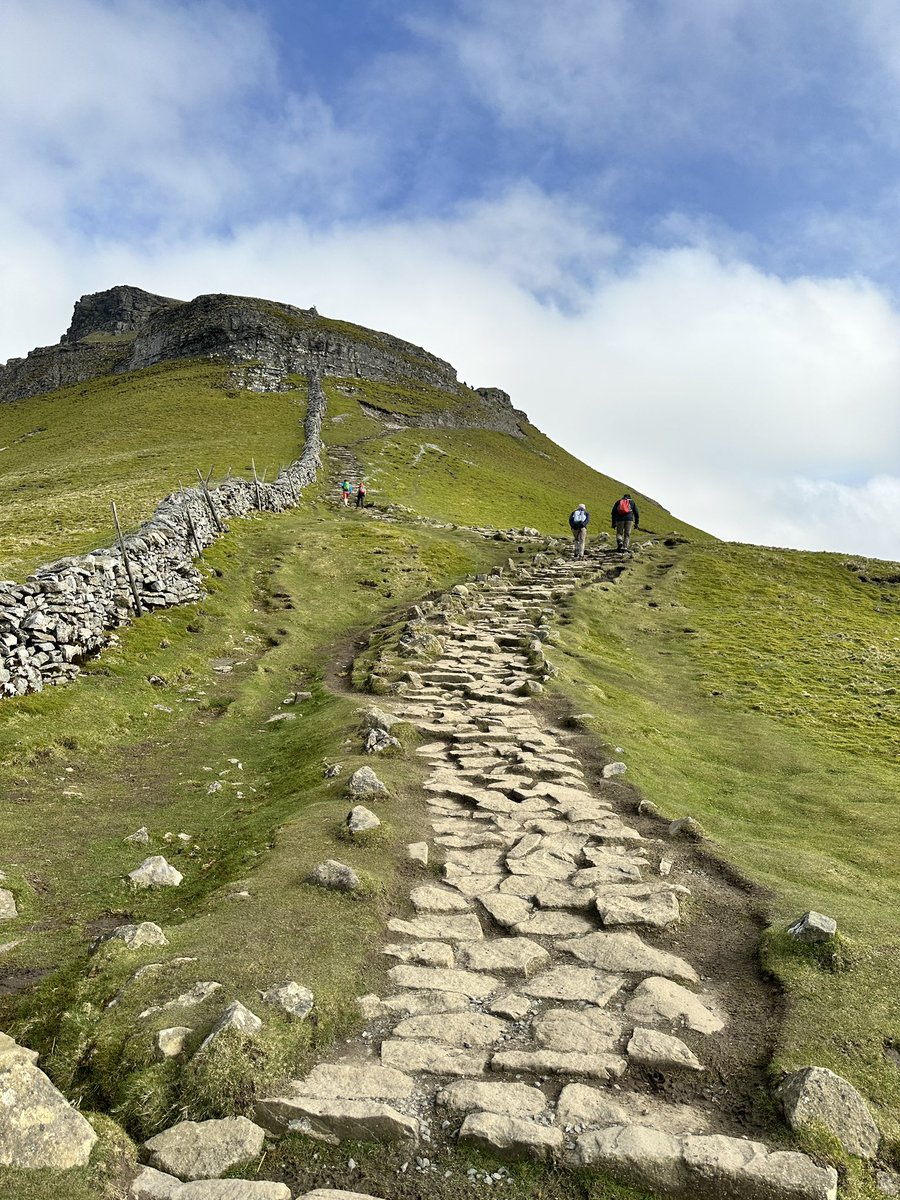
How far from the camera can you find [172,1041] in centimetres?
587

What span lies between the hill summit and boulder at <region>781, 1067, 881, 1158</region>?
123 meters

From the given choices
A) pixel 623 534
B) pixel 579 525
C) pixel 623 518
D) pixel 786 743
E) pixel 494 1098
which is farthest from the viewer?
pixel 623 534

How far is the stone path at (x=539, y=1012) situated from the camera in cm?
510

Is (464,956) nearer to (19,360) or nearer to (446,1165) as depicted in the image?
(446,1165)

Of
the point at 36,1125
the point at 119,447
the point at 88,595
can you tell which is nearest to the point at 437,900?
the point at 36,1125

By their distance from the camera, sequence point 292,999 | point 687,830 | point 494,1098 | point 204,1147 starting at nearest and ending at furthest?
point 204,1147, point 494,1098, point 292,999, point 687,830

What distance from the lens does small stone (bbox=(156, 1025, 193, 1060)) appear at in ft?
19.0

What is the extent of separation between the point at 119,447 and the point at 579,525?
60277mm

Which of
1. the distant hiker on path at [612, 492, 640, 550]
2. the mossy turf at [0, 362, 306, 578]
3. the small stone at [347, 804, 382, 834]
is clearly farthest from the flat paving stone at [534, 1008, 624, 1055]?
the distant hiker on path at [612, 492, 640, 550]

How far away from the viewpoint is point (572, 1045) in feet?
20.7

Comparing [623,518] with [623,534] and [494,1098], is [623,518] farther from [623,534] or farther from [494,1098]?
[494,1098]

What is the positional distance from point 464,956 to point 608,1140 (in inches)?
113

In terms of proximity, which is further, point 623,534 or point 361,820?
point 623,534

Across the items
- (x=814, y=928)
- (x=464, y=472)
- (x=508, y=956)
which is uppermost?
(x=464, y=472)
